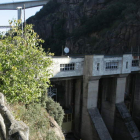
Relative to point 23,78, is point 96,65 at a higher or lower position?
higher

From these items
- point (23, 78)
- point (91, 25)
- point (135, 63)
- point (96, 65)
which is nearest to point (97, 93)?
point (96, 65)

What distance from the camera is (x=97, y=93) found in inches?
779

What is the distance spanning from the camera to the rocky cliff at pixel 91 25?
42.1 m

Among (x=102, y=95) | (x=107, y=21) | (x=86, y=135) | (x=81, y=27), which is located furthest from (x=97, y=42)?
(x=86, y=135)

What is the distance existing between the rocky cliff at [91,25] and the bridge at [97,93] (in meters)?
14.0

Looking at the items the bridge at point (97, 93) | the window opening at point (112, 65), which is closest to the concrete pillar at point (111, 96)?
the bridge at point (97, 93)

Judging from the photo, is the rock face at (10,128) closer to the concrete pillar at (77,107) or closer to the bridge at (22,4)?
the concrete pillar at (77,107)

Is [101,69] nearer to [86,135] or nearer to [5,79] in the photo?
[86,135]

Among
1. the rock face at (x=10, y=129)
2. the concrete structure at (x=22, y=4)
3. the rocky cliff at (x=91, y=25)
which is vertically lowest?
the rock face at (x=10, y=129)

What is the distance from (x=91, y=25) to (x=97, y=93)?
38437 millimetres

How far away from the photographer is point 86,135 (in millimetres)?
19766

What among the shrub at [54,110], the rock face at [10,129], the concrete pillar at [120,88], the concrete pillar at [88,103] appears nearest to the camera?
the rock face at [10,129]

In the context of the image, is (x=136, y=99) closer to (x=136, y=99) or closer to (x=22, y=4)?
(x=136, y=99)

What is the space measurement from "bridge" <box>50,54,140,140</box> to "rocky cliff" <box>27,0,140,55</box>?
1395 cm
